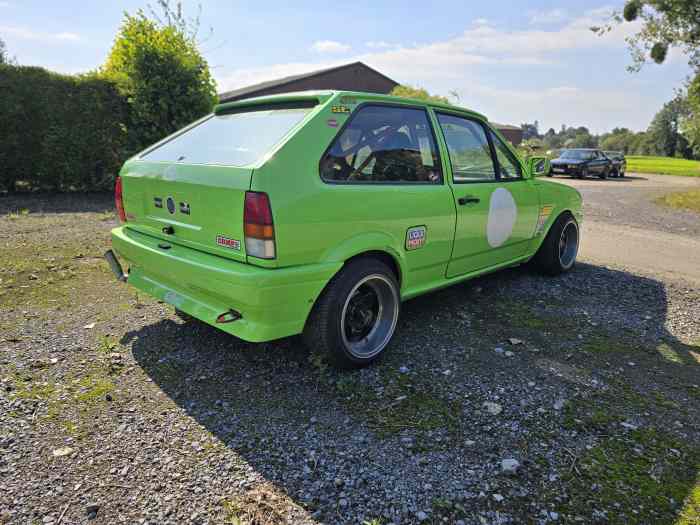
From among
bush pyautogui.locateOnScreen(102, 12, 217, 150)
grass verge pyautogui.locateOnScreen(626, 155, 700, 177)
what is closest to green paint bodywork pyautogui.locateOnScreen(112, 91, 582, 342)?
bush pyautogui.locateOnScreen(102, 12, 217, 150)

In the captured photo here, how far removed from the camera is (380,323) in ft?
10.8

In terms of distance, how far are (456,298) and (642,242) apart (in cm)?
519

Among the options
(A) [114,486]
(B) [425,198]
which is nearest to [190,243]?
(A) [114,486]

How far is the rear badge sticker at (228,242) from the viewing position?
2.58 metres

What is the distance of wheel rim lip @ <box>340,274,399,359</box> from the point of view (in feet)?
10.2

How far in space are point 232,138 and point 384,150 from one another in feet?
3.39

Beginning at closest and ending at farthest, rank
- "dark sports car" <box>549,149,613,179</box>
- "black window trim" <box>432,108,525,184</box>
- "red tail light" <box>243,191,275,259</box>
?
"red tail light" <box>243,191,275,259</box> → "black window trim" <box>432,108,525,184</box> → "dark sports car" <box>549,149,613,179</box>

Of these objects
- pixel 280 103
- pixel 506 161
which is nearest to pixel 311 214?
pixel 280 103

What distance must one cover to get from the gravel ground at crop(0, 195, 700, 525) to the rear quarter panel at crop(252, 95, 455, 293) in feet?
2.85

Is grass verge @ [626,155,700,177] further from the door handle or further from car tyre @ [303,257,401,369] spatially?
car tyre @ [303,257,401,369]

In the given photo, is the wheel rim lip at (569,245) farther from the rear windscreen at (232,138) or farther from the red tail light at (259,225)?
the red tail light at (259,225)

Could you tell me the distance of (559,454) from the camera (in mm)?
2355

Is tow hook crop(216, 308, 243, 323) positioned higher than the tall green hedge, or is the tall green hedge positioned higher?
the tall green hedge

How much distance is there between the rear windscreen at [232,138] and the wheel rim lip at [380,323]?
110 cm
